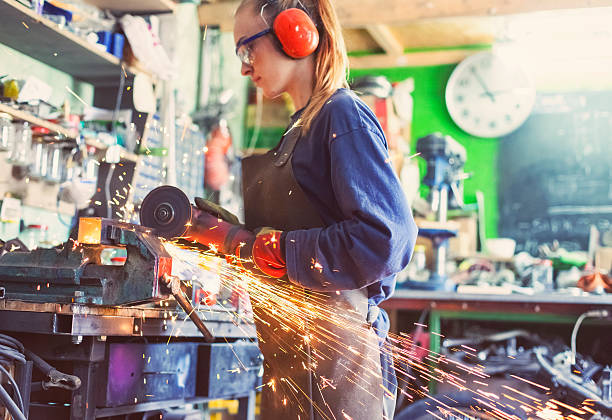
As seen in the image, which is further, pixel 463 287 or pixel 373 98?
pixel 373 98

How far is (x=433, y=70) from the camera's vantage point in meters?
6.15

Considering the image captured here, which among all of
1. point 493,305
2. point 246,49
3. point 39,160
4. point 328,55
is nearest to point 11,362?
point 246,49

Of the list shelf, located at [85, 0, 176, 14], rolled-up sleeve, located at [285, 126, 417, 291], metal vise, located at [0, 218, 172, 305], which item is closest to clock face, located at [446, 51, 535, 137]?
shelf, located at [85, 0, 176, 14]

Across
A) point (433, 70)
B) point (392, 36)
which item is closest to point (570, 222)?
point (433, 70)

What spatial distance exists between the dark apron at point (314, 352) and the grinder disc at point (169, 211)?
0.23 meters

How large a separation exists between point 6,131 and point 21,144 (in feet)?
0.47

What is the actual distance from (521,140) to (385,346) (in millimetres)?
4468

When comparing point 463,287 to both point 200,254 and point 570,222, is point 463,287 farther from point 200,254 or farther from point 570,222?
point 200,254

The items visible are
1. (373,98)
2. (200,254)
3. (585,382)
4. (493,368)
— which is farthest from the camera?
(373,98)

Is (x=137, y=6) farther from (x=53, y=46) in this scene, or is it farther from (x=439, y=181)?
(x=439, y=181)

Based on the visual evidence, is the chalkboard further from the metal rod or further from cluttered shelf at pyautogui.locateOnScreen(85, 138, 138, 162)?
the metal rod

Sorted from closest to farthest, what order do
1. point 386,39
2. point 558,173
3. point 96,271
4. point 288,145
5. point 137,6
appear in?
point 96,271 → point 288,145 → point 137,6 → point 558,173 → point 386,39

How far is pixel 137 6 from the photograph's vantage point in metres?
3.88

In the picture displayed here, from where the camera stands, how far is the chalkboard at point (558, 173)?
5.50 meters
